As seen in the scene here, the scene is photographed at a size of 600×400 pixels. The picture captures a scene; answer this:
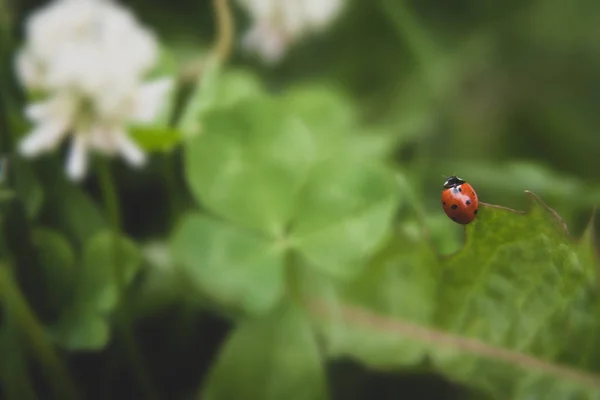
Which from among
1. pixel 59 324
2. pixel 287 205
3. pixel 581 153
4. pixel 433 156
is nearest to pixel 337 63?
pixel 433 156

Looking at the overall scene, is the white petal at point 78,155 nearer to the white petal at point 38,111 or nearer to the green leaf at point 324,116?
the white petal at point 38,111

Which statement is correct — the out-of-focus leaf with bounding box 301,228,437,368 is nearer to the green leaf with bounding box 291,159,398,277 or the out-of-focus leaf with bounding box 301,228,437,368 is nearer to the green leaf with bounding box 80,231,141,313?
the green leaf with bounding box 291,159,398,277

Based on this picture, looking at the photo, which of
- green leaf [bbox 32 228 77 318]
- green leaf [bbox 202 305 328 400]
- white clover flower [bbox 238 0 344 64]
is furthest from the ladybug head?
white clover flower [bbox 238 0 344 64]

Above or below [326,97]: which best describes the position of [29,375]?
below

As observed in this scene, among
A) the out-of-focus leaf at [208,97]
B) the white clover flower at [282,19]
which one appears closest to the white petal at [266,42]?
the white clover flower at [282,19]

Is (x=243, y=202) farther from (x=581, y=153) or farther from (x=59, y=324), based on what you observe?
(x=581, y=153)

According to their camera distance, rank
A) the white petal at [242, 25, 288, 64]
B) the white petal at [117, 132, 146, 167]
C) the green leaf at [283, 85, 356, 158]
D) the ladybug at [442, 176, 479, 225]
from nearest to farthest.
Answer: the ladybug at [442, 176, 479, 225], the white petal at [117, 132, 146, 167], the green leaf at [283, 85, 356, 158], the white petal at [242, 25, 288, 64]
